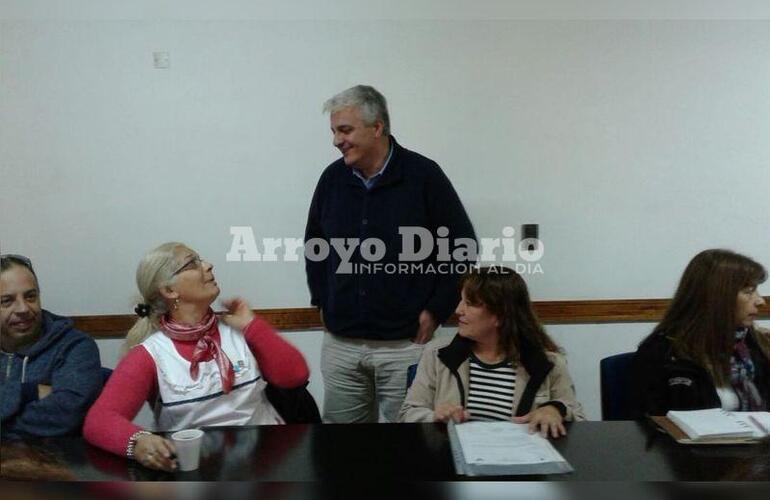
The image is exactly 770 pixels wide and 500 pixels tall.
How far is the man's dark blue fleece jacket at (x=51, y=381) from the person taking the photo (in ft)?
5.25

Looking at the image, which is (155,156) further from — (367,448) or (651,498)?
(651,498)

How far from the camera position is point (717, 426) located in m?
1.37

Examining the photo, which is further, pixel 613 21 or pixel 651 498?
pixel 613 21

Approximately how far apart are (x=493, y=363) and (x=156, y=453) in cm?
97

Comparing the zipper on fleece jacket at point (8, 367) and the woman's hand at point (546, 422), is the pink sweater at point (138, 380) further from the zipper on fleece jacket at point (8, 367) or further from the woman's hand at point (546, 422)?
the woman's hand at point (546, 422)

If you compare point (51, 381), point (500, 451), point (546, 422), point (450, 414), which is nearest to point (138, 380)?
point (51, 381)

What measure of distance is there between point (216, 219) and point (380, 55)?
884 millimetres

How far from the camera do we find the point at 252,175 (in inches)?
91.6

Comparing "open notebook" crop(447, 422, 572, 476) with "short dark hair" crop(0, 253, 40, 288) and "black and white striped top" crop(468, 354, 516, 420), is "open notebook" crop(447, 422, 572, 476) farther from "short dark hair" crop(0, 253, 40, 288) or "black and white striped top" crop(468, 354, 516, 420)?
"short dark hair" crop(0, 253, 40, 288)

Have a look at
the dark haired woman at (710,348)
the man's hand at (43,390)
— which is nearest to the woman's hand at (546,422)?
the dark haired woman at (710,348)

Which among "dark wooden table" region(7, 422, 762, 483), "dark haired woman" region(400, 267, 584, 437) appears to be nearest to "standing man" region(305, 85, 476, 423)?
"dark haired woman" region(400, 267, 584, 437)

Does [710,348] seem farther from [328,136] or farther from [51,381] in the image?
[51,381]

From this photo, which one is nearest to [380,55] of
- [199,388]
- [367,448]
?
[199,388]

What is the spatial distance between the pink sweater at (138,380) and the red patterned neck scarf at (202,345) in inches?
0.7
